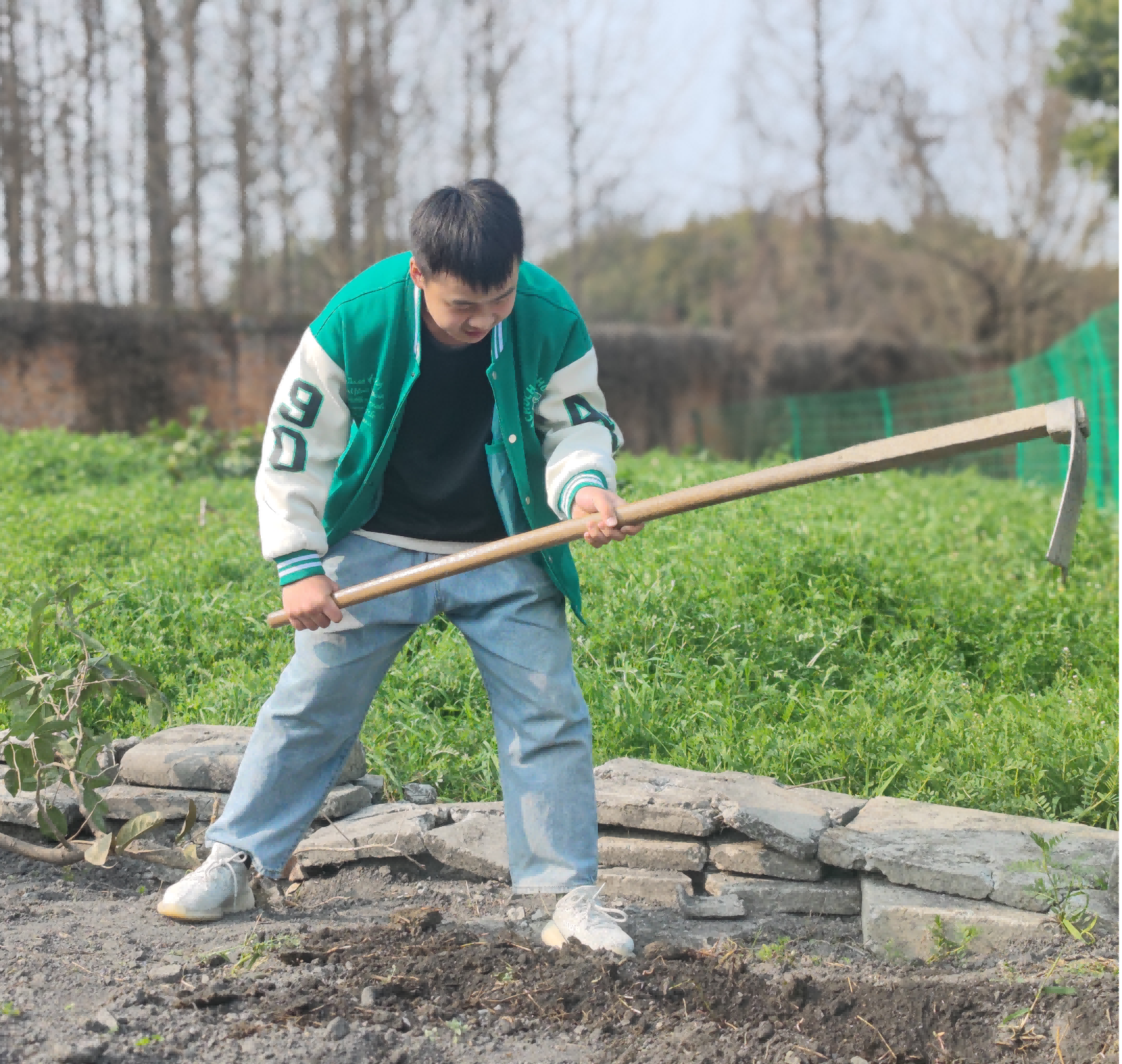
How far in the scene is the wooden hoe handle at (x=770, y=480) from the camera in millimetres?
1924

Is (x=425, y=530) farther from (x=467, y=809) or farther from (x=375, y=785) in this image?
(x=375, y=785)

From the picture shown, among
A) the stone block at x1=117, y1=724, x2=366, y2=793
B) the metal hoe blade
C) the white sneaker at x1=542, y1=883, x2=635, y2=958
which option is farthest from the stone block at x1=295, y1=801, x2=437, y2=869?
the metal hoe blade

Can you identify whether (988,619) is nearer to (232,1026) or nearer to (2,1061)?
(232,1026)

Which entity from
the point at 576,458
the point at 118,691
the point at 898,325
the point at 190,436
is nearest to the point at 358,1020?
the point at 576,458

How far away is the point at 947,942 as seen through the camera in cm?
245

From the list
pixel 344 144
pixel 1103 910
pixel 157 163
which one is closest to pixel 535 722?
pixel 1103 910

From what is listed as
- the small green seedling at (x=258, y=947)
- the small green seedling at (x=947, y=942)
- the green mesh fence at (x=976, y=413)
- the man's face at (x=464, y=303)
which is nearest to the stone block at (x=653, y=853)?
the small green seedling at (x=947, y=942)

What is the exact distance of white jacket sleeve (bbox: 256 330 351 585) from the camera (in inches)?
94.9

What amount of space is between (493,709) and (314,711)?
0.40 m

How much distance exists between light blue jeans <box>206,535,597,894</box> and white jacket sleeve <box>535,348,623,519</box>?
22cm

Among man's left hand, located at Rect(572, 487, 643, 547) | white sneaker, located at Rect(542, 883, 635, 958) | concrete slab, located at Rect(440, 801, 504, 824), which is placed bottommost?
white sneaker, located at Rect(542, 883, 635, 958)

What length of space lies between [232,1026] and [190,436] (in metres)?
8.68

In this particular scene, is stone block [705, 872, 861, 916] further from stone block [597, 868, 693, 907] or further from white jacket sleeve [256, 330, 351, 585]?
white jacket sleeve [256, 330, 351, 585]

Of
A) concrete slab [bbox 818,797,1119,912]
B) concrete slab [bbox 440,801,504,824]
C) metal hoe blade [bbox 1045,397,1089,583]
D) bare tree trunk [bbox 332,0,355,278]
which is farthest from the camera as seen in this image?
bare tree trunk [bbox 332,0,355,278]
